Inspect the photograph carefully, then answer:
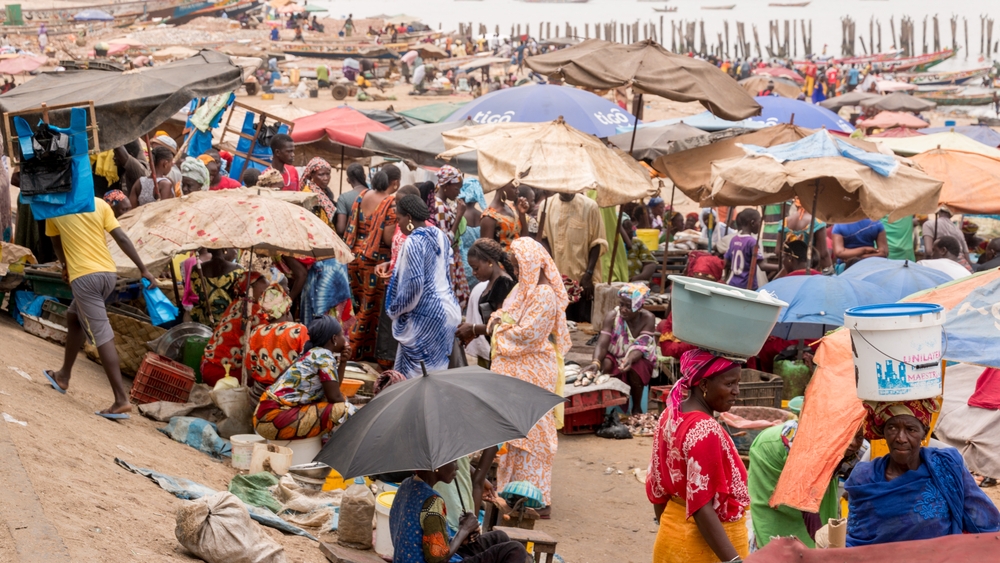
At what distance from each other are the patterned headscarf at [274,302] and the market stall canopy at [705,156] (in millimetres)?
4814

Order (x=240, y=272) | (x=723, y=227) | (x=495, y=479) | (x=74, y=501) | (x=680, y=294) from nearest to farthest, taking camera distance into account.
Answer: (x=680, y=294) → (x=74, y=501) → (x=495, y=479) → (x=240, y=272) → (x=723, y=227)

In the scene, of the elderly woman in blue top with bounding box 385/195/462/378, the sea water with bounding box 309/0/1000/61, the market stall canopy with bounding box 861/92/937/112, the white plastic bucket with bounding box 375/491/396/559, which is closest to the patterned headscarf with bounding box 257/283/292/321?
Result: the elderly woman in blue top with bounding box 385/195/462/378

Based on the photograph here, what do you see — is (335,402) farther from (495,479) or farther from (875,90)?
(875,90)

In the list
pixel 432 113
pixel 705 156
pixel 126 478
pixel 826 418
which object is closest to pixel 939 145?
pixel 705 156

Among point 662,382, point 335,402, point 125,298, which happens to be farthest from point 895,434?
point 125,298

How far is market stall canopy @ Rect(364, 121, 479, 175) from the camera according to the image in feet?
39.4

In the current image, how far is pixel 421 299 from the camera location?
6.54 m

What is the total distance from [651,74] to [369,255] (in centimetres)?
301

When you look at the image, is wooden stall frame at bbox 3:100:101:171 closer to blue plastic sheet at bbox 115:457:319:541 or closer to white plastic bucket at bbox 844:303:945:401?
blue plastic sheet at bbox 115:457:319:541

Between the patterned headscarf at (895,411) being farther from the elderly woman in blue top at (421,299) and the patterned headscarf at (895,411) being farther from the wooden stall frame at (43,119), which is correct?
the wooden stall frame at (43,119)

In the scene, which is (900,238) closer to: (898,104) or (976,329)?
(976,329)

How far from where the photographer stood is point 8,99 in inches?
256

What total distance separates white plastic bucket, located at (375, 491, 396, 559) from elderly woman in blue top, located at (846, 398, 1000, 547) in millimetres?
2318

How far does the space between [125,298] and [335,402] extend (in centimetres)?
264
